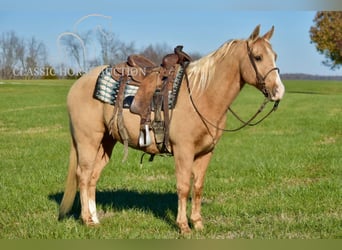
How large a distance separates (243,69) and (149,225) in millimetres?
2094

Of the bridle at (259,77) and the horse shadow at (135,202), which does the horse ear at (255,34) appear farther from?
the horse shadow at (135,202)

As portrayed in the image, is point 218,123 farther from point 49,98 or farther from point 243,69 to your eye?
point 49,98

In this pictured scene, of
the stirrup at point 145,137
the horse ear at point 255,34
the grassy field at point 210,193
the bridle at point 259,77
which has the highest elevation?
the horse ear at point 255,34

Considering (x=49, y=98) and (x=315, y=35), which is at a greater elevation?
(x=315, y=35)

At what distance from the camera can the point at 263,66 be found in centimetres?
410

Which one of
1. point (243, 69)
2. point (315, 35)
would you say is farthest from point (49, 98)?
point (243, 69)

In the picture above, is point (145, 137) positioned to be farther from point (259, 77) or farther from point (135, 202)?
point (135, 202)

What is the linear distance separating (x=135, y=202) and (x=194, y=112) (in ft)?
6.78

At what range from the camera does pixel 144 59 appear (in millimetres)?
5117

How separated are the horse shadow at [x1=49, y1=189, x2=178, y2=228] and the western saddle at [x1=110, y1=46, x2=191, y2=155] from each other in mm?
1132

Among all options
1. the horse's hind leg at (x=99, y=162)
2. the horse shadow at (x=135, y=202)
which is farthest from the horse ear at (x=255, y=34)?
the horse shadow at (x=135, y=202)

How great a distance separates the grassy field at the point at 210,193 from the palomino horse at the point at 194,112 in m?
0.41

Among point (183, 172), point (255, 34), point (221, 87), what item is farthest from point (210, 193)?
point (255, 34)

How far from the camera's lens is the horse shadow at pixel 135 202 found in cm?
545
